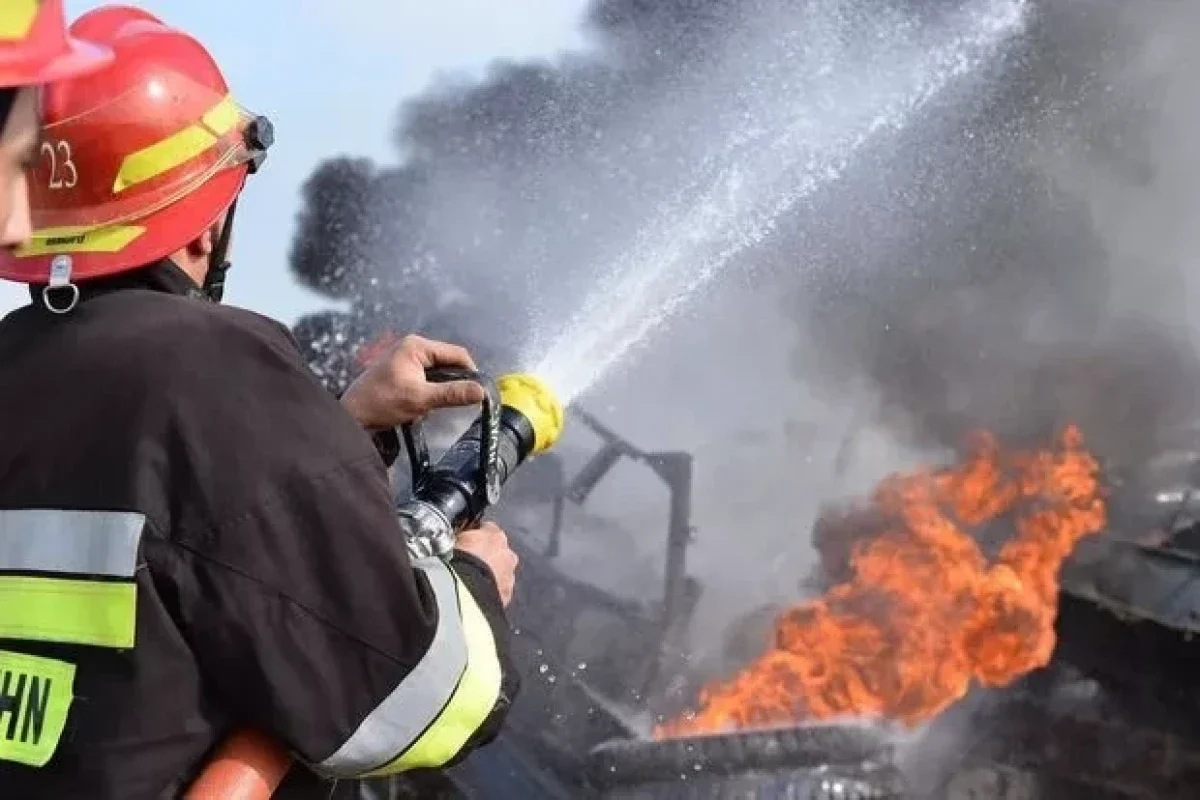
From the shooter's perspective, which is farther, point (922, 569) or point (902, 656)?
point (922, 569)

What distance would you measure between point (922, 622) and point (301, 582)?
7.68m

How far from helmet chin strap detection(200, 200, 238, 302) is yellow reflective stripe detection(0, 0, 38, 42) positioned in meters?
0.54

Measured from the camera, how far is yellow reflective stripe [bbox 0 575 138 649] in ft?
4.66

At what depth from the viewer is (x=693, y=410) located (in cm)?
1357

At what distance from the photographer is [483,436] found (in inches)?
77.6

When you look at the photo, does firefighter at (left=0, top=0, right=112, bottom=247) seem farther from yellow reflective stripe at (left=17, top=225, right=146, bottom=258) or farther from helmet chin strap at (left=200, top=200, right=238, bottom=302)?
helmet chin strap at (left=200, top=200, right=238, bottom=302)

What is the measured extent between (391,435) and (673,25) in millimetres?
14076

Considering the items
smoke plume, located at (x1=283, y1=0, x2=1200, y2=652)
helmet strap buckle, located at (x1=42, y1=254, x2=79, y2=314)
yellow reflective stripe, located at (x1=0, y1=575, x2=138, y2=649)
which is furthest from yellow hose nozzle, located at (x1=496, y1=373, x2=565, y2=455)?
smoke plume, located at (x1=283, y1=0, x2=1200, y2=652)

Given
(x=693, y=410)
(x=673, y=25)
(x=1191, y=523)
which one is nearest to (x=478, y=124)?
(x=673, y=25)

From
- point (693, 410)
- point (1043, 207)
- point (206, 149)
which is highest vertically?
point (206, 149)

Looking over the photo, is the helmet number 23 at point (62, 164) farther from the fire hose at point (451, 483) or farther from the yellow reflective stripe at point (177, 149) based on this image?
the fire hose at point (451, 483)

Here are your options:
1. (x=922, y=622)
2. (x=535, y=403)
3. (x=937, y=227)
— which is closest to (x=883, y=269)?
(x=937, y=227)

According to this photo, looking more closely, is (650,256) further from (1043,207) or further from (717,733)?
(717,733)

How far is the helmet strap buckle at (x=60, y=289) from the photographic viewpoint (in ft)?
5.38
